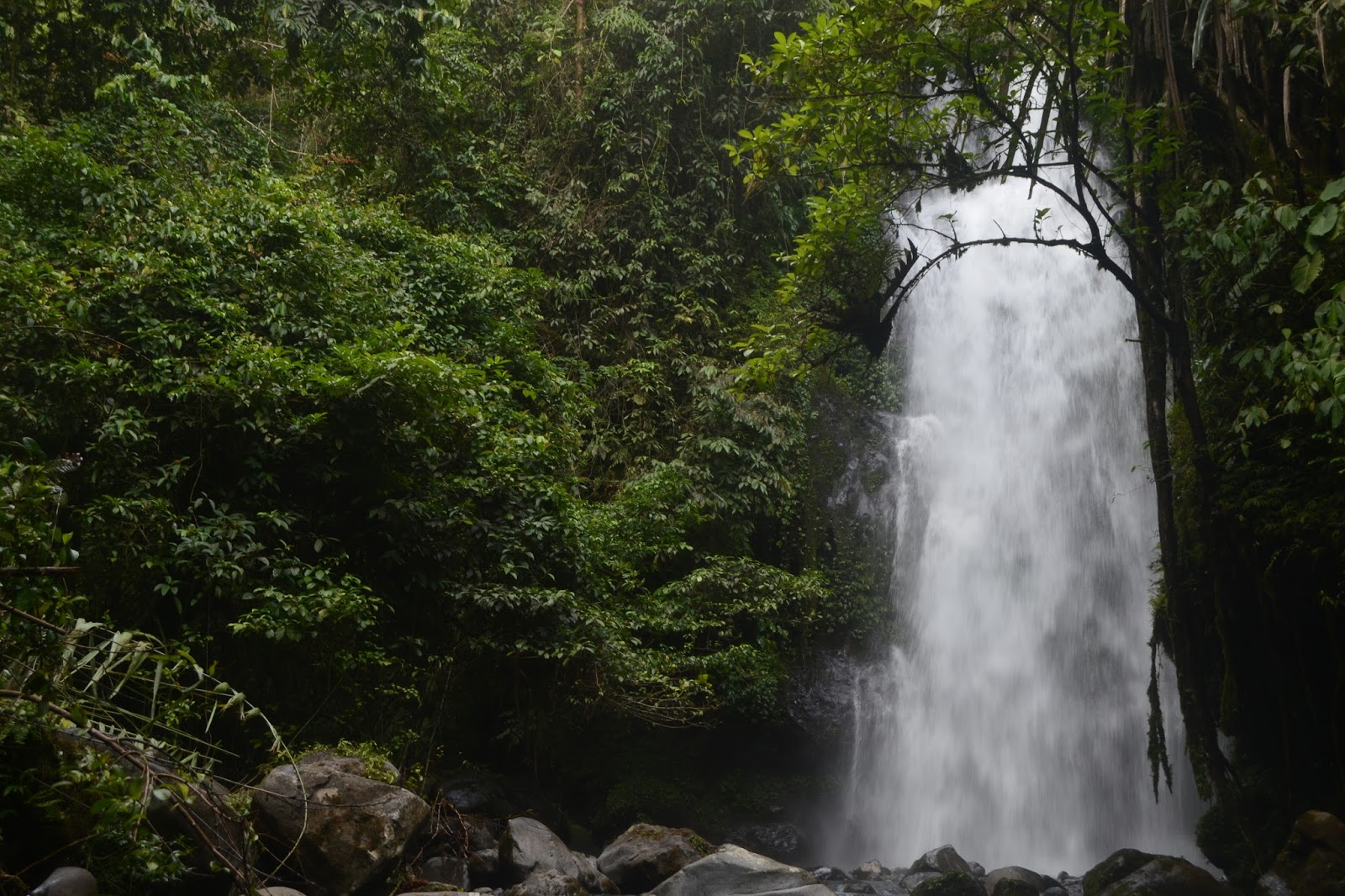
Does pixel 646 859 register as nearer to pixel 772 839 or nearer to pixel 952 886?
pixel 952 886

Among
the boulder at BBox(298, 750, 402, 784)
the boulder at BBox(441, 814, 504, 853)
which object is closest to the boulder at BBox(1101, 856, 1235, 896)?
the boulder at BBox(441, 814, 504, 853)

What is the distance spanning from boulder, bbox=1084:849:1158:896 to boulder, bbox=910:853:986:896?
0.83m

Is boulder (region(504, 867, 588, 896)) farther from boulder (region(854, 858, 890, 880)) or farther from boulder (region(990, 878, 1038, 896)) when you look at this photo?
boulder (region(854, 858, 890, 880))

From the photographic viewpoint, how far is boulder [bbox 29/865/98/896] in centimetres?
290

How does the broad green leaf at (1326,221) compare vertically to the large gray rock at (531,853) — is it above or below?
above

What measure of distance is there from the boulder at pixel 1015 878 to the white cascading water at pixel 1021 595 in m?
1.48

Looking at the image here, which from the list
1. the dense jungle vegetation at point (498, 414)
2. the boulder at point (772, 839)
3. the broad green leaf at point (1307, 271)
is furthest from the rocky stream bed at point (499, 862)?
the broad green leaf at point (1307, 271)

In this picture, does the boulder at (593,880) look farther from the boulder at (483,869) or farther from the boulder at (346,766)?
the boulder at (346,766)

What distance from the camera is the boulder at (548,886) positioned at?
5.80 metres

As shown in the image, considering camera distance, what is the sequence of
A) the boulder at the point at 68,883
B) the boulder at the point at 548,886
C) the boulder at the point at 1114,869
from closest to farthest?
the boulder at the point at 68,883, the boulder at the point at 548,886, the boulder at the point at 1114,869

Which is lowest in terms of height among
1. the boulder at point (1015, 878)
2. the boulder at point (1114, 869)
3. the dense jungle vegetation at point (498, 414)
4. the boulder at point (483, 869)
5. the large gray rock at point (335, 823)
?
the boulder at point (1015, 878)

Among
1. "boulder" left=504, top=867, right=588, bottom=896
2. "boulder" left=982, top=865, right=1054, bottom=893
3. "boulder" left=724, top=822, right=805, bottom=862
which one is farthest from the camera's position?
"boulder" left=724, top=822, right=805, bottom=862

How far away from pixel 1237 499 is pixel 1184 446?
977mm

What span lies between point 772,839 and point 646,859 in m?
3.04
